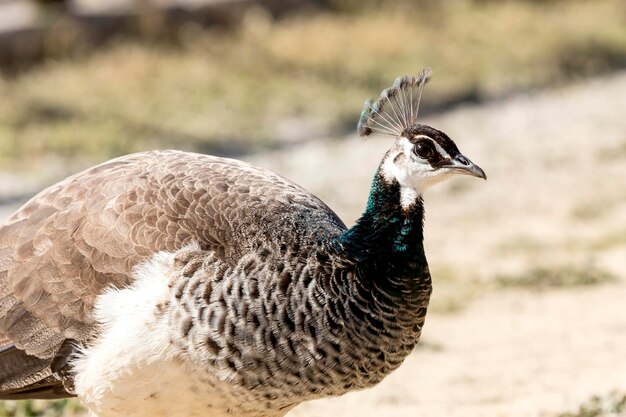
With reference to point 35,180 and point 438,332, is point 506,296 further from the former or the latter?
point 35,180

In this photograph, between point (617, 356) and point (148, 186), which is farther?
point (617, 356)

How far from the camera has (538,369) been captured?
568 centimetres

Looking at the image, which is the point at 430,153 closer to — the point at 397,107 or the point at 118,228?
the point at 397,107

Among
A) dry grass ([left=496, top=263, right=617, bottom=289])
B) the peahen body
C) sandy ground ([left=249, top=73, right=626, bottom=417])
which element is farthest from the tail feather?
dry grass ([left=496, top=263, right=617, bottom=289])

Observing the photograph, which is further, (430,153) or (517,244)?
(517,244)

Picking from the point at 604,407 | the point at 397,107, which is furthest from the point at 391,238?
the point at 604,407

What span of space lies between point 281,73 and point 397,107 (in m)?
5.93

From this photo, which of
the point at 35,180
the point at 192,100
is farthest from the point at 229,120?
the point at 35,180

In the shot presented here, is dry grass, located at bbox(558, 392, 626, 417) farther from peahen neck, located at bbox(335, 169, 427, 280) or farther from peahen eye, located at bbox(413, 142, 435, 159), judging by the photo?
peahen eye, located at bbox(413, 142, 435, 159)

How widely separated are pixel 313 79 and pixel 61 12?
2.18 meters

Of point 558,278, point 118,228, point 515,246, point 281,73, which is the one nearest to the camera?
point 118,228

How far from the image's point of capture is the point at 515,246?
749 cm

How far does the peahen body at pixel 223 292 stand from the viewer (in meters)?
3.94

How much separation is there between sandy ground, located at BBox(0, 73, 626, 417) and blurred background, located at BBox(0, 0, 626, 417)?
2 centimetres
